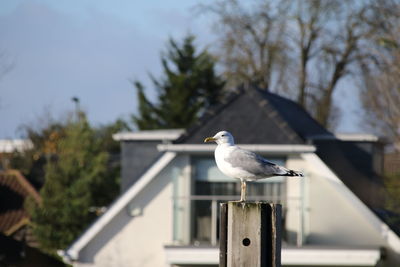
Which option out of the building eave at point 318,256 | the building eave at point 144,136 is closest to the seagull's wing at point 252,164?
the building eave at point 318,256

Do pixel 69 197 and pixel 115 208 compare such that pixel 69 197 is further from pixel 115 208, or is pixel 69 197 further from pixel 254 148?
pixel 254 148

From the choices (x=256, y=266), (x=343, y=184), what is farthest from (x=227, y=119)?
(x=256, y=266)

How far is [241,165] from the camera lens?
25.0 feet

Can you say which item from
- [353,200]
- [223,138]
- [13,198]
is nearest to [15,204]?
[13,198]

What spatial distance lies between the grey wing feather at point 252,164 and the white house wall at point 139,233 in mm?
13607

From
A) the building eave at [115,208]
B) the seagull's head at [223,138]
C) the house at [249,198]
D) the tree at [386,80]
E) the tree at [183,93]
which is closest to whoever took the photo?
the seagull's head at [223,138]

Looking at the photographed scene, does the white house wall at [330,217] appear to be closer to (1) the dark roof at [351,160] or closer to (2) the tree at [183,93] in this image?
→ (1) the dark roof at [351,160]

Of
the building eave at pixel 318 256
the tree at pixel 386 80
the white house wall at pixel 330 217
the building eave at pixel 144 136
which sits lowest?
the building eave at pixel 318 256

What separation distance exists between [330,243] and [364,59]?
56.2 ft

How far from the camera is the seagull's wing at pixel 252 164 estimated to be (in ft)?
24.8

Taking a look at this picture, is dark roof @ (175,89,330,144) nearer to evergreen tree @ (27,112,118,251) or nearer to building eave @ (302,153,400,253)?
building eave @ (302,153,400,253)

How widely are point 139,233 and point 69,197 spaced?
785cm

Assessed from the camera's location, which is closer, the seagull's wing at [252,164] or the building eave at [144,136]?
the seagull's wing at [252,164]

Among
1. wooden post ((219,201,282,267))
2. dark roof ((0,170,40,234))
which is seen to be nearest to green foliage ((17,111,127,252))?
dark roof ((0,170,40,234))
